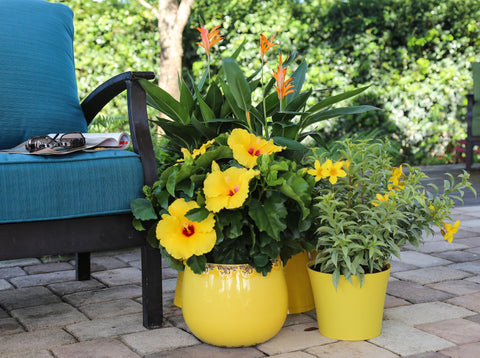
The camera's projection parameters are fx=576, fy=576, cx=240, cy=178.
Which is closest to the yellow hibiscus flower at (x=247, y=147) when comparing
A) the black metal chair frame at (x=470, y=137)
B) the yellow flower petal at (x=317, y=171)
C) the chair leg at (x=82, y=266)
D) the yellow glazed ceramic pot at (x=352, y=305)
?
the yellow flower petal at (x=317, y=171)

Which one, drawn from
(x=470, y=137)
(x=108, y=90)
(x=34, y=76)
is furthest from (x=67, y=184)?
(x=470, y=137)

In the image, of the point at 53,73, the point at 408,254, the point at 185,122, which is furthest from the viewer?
the point at 408,254

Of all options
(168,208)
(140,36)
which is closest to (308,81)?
(140,36)

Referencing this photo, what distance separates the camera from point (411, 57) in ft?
18.4

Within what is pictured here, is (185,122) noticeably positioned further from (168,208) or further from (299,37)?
(299,37)

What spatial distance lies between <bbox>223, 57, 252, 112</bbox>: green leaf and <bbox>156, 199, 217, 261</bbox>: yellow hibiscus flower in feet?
1.09

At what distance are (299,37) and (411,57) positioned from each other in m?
1.10

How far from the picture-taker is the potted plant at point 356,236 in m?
1.57

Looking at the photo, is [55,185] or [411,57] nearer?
[55,185]

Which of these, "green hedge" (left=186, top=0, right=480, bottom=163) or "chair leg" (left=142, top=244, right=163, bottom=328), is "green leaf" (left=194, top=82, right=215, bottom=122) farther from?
"green hedge" (left=186, top=0, right=480, bottom=163)

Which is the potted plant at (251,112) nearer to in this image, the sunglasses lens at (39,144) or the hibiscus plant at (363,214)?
the hibiscus plant at (363,214)

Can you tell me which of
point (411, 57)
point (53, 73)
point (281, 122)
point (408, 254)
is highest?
point (411, 57)

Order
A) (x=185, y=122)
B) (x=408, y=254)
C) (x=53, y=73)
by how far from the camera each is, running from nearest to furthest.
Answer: (x=185, y=122)
(x=53, y=73)
(x=408, y=254)

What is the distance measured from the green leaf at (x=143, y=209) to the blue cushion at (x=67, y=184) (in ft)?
0.10
